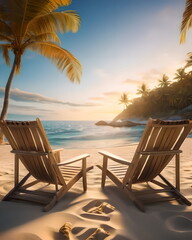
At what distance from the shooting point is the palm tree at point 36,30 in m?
8.31

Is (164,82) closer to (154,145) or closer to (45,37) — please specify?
(45,37)

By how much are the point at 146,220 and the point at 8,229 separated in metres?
1.29

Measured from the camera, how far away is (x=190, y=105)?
41.4 metres

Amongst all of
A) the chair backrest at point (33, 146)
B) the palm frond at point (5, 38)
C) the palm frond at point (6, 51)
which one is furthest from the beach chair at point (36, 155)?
the palm frond at point (6, 51)

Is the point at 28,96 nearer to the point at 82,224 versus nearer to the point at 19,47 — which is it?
the point at 19,47

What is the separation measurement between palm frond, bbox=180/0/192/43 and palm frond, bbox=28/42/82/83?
5163 millimetres

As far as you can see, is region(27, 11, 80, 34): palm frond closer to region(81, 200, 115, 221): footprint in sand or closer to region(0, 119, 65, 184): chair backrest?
region(0, 119, 65, 184): chair backrest

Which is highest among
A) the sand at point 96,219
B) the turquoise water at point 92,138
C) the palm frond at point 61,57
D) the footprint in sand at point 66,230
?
the palm frond at point 61,57

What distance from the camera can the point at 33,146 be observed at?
215 centimetres

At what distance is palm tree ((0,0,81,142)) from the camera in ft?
27.3

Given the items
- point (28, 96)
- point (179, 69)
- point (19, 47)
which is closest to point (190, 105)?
point (179, 69)

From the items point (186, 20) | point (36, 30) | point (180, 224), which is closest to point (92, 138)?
point (36, 30)

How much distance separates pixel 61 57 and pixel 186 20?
241 inches

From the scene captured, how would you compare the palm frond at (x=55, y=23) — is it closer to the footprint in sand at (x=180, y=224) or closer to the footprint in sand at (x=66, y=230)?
the footprint in sand at (x=66, y=230)
